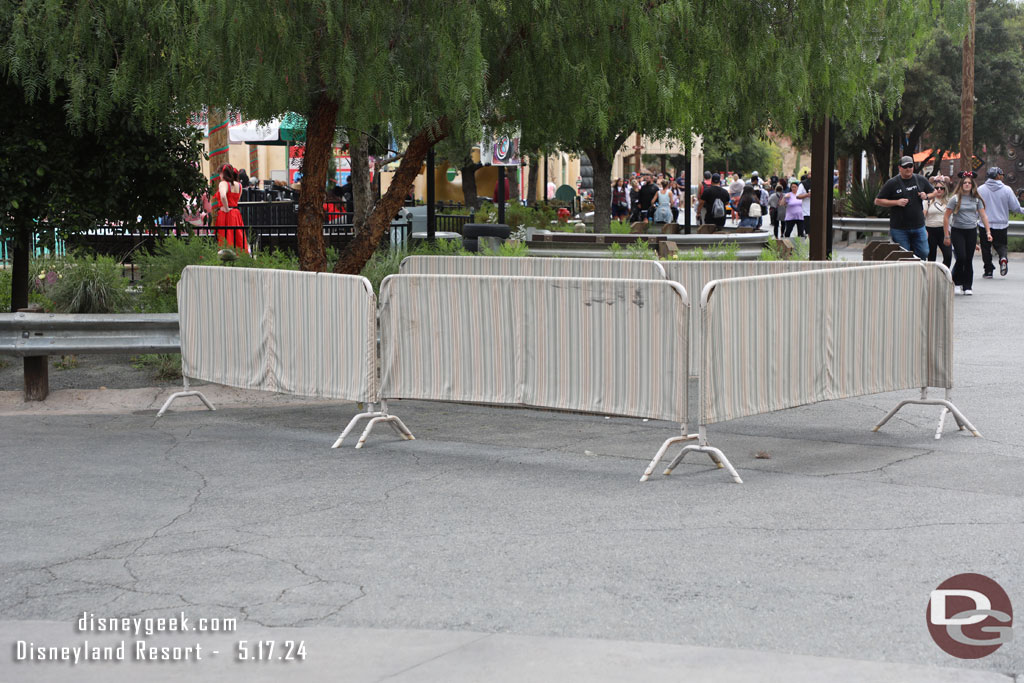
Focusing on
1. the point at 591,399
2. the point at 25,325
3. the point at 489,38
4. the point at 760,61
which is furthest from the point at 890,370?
the point at 25,325

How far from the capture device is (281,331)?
922 cm

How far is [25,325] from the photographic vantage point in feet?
33.9

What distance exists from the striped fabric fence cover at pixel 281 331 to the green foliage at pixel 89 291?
3051 millimetres

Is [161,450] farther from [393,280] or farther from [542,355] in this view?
[542,355]

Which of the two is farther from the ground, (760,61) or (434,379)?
(760,61)

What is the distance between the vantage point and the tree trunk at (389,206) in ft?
37.6

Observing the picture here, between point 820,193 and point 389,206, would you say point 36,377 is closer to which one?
point 389,206

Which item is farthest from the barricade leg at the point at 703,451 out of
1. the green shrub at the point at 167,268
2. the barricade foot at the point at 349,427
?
the green shrub at the point at 167,268

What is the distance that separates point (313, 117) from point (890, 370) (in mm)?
5317

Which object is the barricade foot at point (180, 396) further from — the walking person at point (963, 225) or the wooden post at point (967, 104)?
the wooden post at point (967, 104)

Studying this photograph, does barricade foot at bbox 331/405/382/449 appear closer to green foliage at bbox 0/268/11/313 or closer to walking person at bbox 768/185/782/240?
green foliage at bbox 0/268/11/313

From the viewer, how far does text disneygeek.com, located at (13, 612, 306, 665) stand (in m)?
4.67

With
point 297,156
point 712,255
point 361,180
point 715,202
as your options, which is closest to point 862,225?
point 715,202

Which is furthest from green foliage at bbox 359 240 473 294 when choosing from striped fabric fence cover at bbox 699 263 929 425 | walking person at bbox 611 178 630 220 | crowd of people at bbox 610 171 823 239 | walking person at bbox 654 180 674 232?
walking person at bbox 611 178 630 220
